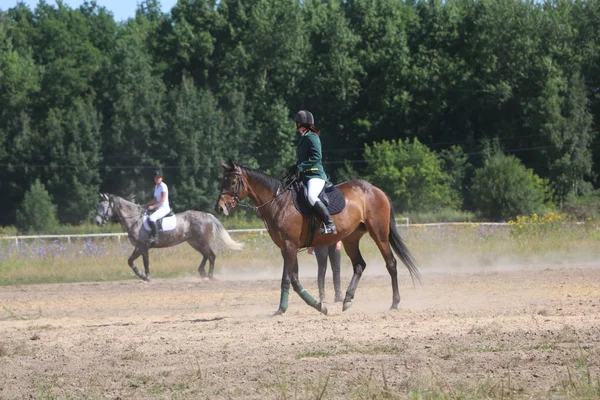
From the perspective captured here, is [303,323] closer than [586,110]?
Yes

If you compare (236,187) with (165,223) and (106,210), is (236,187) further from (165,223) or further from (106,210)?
(106,210)

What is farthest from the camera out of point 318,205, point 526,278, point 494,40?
point 494,40

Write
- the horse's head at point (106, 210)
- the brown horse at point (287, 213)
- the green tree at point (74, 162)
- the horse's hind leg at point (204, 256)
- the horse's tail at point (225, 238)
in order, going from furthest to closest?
the green tree at point (74, 162) < the horse's tail at point (225, 238) < the horse's head at point (106, 210) < the horse's hind leg at point (204, 256) < the brown horse at point (287, 213)

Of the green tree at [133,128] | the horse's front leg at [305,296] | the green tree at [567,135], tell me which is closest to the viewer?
the horse's front leg at [305,296]

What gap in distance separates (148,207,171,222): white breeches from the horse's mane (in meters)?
10.2

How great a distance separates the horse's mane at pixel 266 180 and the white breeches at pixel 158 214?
33.4 ft

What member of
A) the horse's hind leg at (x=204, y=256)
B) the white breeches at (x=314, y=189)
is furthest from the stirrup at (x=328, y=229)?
the horse's hind leg at (x=204, y=256)

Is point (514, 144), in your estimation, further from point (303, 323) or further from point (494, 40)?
point (303, 323)

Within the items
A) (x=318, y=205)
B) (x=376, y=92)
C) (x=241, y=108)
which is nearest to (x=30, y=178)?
(x=241, y=108)

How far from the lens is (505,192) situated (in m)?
53.2

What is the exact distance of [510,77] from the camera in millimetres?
65750

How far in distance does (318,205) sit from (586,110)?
51.9 metres

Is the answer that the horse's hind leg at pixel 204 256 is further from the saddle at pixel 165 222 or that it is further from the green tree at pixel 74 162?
the green tree at pixel 74 162

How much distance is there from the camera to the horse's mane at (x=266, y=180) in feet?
47.5
